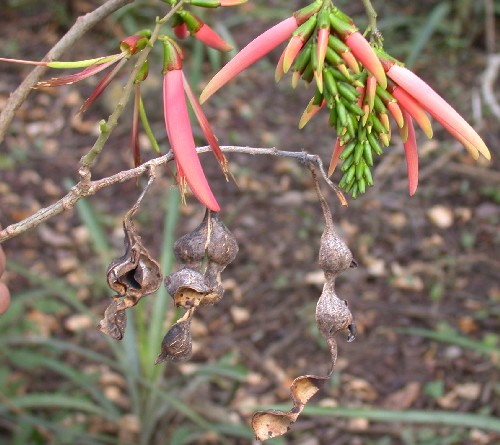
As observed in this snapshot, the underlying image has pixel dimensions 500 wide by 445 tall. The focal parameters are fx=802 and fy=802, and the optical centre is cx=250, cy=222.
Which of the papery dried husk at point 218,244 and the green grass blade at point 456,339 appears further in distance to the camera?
the green grass blade at point 456,339

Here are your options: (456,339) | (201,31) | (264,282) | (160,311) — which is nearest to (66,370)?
(160,311)

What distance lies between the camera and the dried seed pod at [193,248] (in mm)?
679

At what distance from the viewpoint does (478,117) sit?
2.73m

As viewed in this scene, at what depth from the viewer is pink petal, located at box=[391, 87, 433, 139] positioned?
2.04 ft

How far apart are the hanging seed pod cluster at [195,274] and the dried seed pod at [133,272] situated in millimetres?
16

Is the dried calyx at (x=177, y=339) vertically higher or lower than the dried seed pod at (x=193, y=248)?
lower

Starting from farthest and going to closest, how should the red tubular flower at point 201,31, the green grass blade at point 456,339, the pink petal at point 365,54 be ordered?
the green grass blade at point 456,339 → the red tubular flower at point 201,31 → the pink petal at point 365,54

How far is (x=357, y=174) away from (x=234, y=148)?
11cm

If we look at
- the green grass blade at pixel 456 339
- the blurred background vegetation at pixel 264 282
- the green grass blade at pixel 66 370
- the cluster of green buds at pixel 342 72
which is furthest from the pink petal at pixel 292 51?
A: the green grass blade at pixel 456 339

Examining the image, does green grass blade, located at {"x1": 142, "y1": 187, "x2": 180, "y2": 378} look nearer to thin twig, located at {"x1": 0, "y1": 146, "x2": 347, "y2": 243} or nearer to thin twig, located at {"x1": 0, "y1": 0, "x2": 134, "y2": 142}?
thin twig, located at {"x1": 0, "y1": 0, "x2": 134, "y2": 142}

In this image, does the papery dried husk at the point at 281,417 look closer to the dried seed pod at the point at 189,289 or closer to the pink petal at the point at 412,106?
the dried seed pod at the point at 189,289

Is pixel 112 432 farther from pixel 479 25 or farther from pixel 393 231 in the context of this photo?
pixel 479 25

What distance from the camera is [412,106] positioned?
0.62 meters

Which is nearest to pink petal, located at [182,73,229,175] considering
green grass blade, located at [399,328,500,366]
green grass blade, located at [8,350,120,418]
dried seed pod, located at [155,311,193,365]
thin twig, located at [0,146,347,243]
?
thin twig, located at [0,146,347,243]
